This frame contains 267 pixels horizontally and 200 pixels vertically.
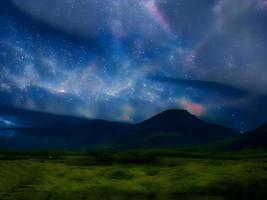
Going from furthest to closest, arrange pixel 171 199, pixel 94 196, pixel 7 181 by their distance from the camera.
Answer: pixel 7 181 < pixel 94 196 < pixel 171 199

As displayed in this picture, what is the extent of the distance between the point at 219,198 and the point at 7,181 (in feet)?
169

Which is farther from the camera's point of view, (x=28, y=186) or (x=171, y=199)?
(x=28, y=186)

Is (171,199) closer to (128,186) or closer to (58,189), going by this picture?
(128,186)

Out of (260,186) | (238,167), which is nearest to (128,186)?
(260,186)

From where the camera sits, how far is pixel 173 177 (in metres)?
103

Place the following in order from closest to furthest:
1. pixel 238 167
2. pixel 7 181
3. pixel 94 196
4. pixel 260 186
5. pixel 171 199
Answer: pixel 171 199 → pixel 94 196 → pixel 260 186 → pixel 7 181 → pixel 238 167

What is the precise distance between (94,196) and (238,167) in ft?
192

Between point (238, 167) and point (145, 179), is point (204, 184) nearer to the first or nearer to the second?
point (145, 179)

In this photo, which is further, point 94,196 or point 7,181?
point 7,181

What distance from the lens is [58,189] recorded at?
8694cm

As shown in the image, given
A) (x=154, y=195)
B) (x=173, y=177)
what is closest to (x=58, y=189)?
(x=154, y=195)

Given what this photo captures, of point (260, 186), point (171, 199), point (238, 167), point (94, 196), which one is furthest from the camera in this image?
point (238, 167)

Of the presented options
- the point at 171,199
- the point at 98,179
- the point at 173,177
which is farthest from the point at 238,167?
the point at 171,199

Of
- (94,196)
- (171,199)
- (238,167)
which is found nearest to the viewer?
(171,199)
